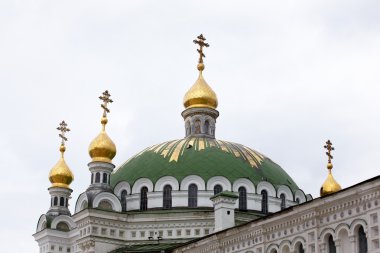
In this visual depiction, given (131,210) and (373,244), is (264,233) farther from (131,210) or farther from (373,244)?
(131,210)

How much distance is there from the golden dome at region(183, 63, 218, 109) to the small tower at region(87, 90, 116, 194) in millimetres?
5438

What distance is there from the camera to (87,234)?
3170 centimetres

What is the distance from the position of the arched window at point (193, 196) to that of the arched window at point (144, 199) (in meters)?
1.87

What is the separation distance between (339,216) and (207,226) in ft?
40.4

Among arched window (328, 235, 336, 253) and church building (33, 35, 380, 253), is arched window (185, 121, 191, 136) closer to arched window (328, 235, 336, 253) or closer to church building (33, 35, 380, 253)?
church building (33, 35, 380, 253)

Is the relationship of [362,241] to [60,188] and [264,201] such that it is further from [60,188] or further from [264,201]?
[60,188]

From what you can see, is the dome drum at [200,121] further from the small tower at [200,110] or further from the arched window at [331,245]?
the arched window at [331,245]

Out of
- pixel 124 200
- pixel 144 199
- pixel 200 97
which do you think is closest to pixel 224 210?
pixel 144 199

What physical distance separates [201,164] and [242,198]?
226 cm

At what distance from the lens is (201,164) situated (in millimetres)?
33969

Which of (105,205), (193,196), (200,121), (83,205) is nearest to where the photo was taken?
(105,205)

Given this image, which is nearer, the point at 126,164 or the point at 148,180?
the point at 148,180

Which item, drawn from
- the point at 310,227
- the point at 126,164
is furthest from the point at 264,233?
the point at 126,164

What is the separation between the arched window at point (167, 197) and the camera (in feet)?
108
